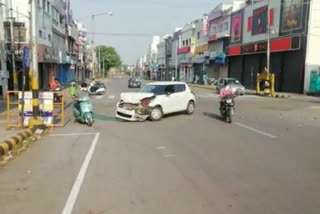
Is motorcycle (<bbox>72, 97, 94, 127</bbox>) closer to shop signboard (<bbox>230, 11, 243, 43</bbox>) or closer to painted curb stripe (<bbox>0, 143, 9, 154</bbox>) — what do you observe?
painted curb stripe (<bbox>0, 143, 9, 154</bbox>)

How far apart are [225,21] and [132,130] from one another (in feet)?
163

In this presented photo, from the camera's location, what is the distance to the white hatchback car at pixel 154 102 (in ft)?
53.9

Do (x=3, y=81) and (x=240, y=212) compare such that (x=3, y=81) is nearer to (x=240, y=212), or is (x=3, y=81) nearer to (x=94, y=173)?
(x=94, y=173)

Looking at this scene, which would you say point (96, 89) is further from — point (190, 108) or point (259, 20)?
point (259, 20)

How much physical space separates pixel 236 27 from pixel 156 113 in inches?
1622

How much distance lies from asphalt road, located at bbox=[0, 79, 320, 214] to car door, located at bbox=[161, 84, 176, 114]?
380 centimetres

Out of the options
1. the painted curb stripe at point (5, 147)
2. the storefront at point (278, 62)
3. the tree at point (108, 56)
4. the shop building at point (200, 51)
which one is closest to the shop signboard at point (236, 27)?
the storefront at point (278, 62)

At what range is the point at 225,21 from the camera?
6025cm

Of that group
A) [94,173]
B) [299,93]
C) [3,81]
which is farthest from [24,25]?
[94,173]

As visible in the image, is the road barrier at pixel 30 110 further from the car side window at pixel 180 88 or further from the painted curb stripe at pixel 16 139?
the car side window at pixel 180 88

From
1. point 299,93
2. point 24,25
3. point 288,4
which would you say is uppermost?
point 288,4

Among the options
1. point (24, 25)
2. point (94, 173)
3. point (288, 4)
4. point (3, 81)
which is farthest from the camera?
point (288, 4)

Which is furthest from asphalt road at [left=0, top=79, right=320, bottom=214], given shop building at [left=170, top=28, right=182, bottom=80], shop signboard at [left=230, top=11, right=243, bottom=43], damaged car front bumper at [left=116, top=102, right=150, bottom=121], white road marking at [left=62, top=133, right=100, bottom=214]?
shop building at [left=170, top=28, right=182, bottom=80]

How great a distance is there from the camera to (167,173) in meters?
7.61
